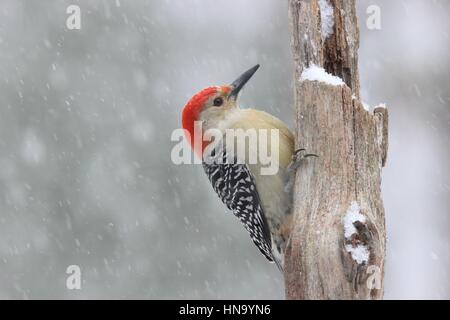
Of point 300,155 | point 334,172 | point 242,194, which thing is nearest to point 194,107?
point 242,194

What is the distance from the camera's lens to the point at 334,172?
19.4 ft

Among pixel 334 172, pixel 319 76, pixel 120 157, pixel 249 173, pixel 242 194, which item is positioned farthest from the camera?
pixel 120 157

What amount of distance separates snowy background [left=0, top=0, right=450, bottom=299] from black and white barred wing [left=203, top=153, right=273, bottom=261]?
4879 mm

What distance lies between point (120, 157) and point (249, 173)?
5752 millimetres

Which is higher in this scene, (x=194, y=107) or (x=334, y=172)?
(x=194, y=107)

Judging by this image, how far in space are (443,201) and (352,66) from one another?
7960mm

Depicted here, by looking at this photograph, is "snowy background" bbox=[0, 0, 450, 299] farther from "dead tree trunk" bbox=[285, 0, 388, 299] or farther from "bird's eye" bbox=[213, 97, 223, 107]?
"dead tree trunk" bbox=[285, 0, 388, 299]

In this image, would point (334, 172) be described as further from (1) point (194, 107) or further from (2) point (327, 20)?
(1) point (194, 107)

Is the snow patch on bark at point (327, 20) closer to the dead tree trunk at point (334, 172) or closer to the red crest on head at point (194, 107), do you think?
the dead tree trunk at point (334, 172)

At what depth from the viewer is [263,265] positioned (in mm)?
12539

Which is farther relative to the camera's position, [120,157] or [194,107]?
[120,157]

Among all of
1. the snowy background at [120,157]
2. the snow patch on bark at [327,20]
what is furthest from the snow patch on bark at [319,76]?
the snowy background at [120,157]

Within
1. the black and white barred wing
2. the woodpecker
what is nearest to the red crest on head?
the woodpecker
